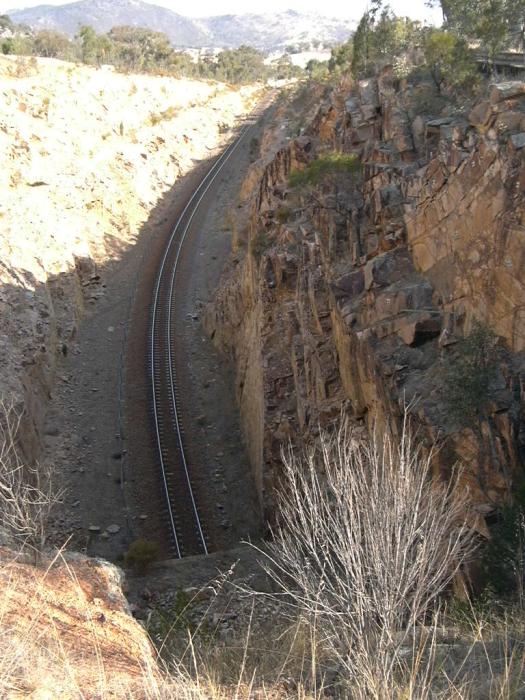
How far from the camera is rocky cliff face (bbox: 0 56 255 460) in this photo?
29.0 m

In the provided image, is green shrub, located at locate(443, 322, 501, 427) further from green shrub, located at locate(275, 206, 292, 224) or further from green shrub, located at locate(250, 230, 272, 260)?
green shrub, located at locate(250, 230, 272, 260)

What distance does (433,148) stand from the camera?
67.6 feet

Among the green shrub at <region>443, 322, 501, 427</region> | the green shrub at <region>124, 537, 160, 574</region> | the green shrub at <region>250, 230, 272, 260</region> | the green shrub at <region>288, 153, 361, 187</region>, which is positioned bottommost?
the green shrub at <region>124, 537, 160, 574</region>

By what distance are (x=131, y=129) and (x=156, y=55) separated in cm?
3417

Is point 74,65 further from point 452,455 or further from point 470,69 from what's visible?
point 452,455

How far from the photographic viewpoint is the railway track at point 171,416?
74.6 feet

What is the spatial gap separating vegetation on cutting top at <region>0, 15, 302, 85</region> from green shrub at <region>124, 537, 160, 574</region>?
49.7m

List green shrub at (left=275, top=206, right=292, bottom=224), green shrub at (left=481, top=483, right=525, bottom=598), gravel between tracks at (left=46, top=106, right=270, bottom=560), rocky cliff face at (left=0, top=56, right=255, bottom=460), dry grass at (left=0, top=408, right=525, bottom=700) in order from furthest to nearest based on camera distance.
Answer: rocky cliff face at (left=0, top=56, right=255, bottom=460)
green shrub at (left=275, top=206, right=292, bottom=224)
gravel between tracks at (left=46, top=106, right=270, bottom=560)
green shrub at (left=481, top=483, right=525, bottom=598)
dry grass at (left=0, top=408, right=525, bottom=700)

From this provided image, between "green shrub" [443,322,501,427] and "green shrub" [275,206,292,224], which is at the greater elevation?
"green shrub" [275,206,292,224]

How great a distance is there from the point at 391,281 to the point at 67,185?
88.4ft

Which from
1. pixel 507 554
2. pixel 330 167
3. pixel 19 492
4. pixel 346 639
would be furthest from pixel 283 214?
pixel 346 639

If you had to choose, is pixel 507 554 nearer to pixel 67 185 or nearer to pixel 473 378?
pixel 473 378

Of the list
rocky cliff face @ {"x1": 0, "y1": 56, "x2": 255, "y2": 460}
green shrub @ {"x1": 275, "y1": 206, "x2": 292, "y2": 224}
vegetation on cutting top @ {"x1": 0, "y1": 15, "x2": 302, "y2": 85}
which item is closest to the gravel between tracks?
rocky cliff face @ {"x1": 0, "y1": 56, "x2": 255, "y2": 460}

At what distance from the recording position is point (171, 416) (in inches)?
1099
